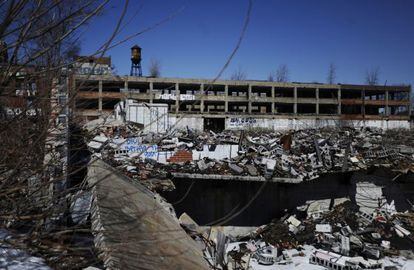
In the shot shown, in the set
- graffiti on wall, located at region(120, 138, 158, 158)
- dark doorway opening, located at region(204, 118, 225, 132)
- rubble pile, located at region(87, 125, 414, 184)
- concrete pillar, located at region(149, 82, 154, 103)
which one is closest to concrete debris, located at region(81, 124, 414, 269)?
rubble pile, located at region(87, 125, 414, 184)

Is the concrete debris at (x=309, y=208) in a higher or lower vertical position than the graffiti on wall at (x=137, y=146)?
lower

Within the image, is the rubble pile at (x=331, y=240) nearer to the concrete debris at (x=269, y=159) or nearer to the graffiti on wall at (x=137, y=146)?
the concrete debris at (x=269, y=159)

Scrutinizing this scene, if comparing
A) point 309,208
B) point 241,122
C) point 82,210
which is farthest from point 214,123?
point 82,210

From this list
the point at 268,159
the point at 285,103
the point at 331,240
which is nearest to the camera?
the point at 331,240

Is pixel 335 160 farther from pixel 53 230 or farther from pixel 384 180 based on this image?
pixel 53 230

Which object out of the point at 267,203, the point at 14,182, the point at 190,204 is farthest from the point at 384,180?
the point at 14,182

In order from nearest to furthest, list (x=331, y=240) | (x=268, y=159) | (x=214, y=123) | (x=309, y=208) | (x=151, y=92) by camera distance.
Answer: (x=331, y=240), (x=268, y=159), (x=309, y=208), (x=214, y=123), (x=151, y=92)

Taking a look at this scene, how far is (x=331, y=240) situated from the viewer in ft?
31.6

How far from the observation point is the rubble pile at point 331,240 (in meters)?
8.55

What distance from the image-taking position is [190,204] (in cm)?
1107

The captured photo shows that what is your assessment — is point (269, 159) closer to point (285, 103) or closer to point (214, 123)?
point (214, 123)

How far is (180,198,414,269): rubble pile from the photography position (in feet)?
28.0

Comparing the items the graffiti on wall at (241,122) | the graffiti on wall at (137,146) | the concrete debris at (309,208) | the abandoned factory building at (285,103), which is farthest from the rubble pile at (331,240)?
the graffiti on wall at (241,122)

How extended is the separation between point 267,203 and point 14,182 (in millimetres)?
10272
